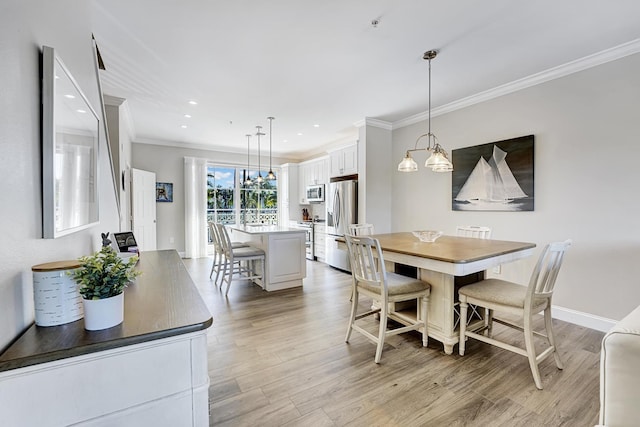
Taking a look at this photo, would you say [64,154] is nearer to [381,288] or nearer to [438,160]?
[381,288]

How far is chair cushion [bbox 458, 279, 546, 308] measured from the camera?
6.48ft

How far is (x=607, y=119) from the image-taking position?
8.59ft

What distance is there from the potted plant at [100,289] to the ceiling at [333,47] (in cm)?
196

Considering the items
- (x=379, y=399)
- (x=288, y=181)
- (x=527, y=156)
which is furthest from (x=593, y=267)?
(x=288, y=181)

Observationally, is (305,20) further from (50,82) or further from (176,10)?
(50,82)

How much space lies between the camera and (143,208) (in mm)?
5352

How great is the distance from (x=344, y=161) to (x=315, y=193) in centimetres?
117

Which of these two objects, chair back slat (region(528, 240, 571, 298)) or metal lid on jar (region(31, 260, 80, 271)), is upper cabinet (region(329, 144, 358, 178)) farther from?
metal lid on jar (region(31, 260, 80, 271))

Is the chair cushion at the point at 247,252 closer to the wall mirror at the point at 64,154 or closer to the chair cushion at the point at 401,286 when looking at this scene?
the chair cushion at the point at 401,286

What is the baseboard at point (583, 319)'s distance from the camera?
2650mm

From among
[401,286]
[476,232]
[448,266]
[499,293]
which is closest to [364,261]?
[401,286]

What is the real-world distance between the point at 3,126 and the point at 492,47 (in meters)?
3.27

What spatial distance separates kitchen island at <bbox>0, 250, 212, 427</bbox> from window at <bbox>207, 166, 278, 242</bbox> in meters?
6.17

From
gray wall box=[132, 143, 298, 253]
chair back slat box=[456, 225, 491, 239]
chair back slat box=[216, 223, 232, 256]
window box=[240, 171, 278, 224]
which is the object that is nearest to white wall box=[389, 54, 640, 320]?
chair back slat box=[456, 225, 491, 239]
